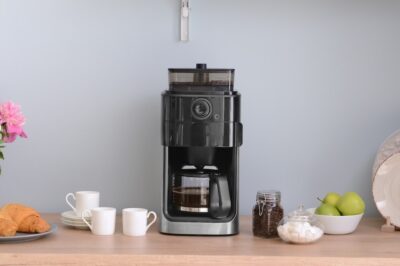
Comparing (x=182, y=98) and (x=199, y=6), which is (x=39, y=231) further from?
(x=199, y=6)

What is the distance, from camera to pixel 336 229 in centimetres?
196

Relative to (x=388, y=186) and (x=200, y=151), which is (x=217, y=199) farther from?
(x=388, y=186)

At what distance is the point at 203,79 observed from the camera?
6.44 feet

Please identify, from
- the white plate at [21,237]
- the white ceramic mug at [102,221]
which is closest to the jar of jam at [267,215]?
the white ceramic mug at [102,221]

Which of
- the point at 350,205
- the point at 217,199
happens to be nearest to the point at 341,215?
the point at 350,205

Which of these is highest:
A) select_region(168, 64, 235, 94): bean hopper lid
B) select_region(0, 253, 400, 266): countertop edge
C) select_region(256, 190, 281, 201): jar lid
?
select_region(168, 64, 235, 94): bean hopper lid

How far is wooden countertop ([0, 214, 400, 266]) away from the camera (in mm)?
1692

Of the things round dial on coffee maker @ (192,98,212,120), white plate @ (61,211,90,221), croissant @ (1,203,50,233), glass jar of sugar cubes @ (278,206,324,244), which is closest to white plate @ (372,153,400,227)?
glass jar of sugar cubes @ (278,206,324,244)

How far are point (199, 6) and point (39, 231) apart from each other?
33.2 inches

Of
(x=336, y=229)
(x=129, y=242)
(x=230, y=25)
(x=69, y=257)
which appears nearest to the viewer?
(x=69, y=257)

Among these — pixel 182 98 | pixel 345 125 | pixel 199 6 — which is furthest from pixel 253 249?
pixel 199 6

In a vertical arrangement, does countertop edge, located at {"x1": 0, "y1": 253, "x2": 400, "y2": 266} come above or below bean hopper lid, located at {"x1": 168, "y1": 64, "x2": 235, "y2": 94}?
below

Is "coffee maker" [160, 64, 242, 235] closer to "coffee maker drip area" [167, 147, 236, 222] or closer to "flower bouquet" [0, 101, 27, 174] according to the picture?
"coffee maker drip area" [167, 147, 236, 222]

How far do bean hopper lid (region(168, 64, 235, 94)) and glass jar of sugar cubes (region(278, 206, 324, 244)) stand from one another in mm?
370
